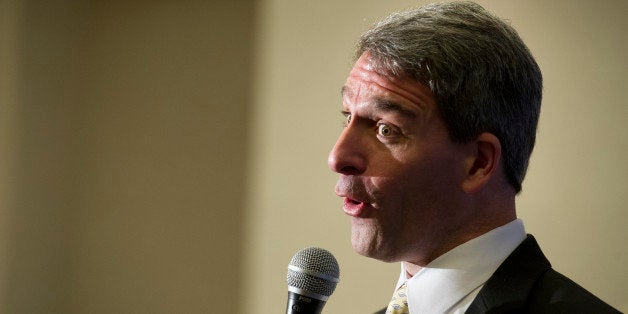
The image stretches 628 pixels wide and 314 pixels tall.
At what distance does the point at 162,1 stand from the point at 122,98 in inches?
19.8

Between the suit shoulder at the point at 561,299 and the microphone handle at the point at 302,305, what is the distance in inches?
14.4

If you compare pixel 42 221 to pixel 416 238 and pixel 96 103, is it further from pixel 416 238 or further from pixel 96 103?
pixel 416 238

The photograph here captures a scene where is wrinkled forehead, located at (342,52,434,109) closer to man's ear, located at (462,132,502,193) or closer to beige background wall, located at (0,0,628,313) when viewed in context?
man's ear, located at (462,132,502,193)

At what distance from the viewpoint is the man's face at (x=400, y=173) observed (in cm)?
132

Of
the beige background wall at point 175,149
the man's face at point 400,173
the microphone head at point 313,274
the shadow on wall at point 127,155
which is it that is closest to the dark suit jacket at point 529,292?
the man's face at point 400,173

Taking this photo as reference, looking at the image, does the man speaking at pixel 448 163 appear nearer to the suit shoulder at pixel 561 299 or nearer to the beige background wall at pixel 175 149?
the suit shoulder at pixel 561 299

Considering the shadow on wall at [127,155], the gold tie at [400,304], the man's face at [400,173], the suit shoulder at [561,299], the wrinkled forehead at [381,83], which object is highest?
the wrinkled forehead at [381,83]

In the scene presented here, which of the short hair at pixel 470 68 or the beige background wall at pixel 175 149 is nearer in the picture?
the short hair at pixel 470 68

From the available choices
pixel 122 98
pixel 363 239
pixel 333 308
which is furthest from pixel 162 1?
pixel 363 239

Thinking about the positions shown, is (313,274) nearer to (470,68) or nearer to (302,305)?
(302,305)

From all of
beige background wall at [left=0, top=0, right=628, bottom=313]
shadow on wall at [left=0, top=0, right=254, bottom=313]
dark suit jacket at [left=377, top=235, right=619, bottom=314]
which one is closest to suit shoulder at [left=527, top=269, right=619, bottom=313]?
dark suit jacket at [left=377, top=235, right=619, bottom=314]

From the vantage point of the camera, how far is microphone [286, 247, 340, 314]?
140 centimetres

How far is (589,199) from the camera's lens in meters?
2.88

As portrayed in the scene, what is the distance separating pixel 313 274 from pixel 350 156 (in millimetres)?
247
